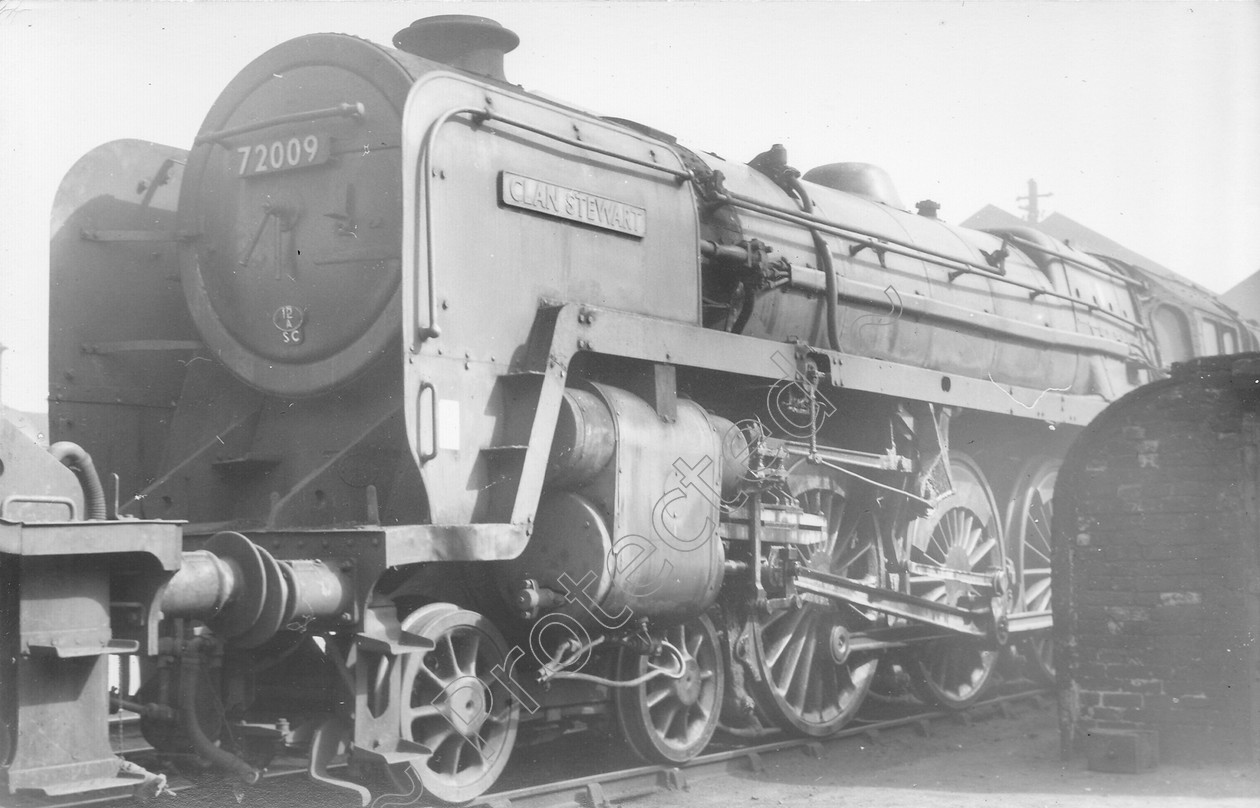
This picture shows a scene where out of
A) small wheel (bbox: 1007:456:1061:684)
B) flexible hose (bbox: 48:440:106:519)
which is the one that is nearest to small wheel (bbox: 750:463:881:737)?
small wheel (bbox: 1007:456:1061:684)

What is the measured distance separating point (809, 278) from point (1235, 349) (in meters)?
8.03

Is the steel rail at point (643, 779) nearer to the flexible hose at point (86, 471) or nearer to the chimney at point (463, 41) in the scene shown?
the flexible hose at point (86, 471)

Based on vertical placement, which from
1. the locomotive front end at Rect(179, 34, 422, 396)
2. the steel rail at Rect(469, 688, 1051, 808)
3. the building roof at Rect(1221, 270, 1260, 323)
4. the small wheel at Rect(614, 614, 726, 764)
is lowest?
the steel rail at Rect(469, 688, 1051, 808)

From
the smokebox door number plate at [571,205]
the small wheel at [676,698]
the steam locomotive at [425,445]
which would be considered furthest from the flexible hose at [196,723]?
the smokebox door number plate at [571,205]

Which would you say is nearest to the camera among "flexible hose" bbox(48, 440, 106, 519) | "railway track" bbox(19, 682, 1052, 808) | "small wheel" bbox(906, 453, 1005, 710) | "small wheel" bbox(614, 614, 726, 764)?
"flexible hose" bbox(48, 440, 106, 519)

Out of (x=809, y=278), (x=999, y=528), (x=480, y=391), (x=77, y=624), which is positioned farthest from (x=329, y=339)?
(x=999, y=528)

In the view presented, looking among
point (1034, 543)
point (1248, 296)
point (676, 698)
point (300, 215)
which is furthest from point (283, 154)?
point (1248, 296)

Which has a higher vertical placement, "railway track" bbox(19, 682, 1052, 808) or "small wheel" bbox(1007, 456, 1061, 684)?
"small wheel" bbox(1007, 456, 1061, 684)

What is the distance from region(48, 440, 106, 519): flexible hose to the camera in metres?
4.78

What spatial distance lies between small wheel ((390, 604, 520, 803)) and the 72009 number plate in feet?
6.77

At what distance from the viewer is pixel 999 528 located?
375 inches

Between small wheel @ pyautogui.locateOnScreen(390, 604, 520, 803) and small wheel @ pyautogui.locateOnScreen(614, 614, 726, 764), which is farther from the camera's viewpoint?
small wheel @ pyautogui.locateOnScreen(614, 614, 726, 764)

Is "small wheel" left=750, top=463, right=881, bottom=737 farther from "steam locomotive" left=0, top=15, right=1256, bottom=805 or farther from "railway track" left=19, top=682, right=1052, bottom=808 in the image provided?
"railway track" left=19, top=682, right=1052, bottom=808

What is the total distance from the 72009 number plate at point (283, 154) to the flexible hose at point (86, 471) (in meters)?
1.70
